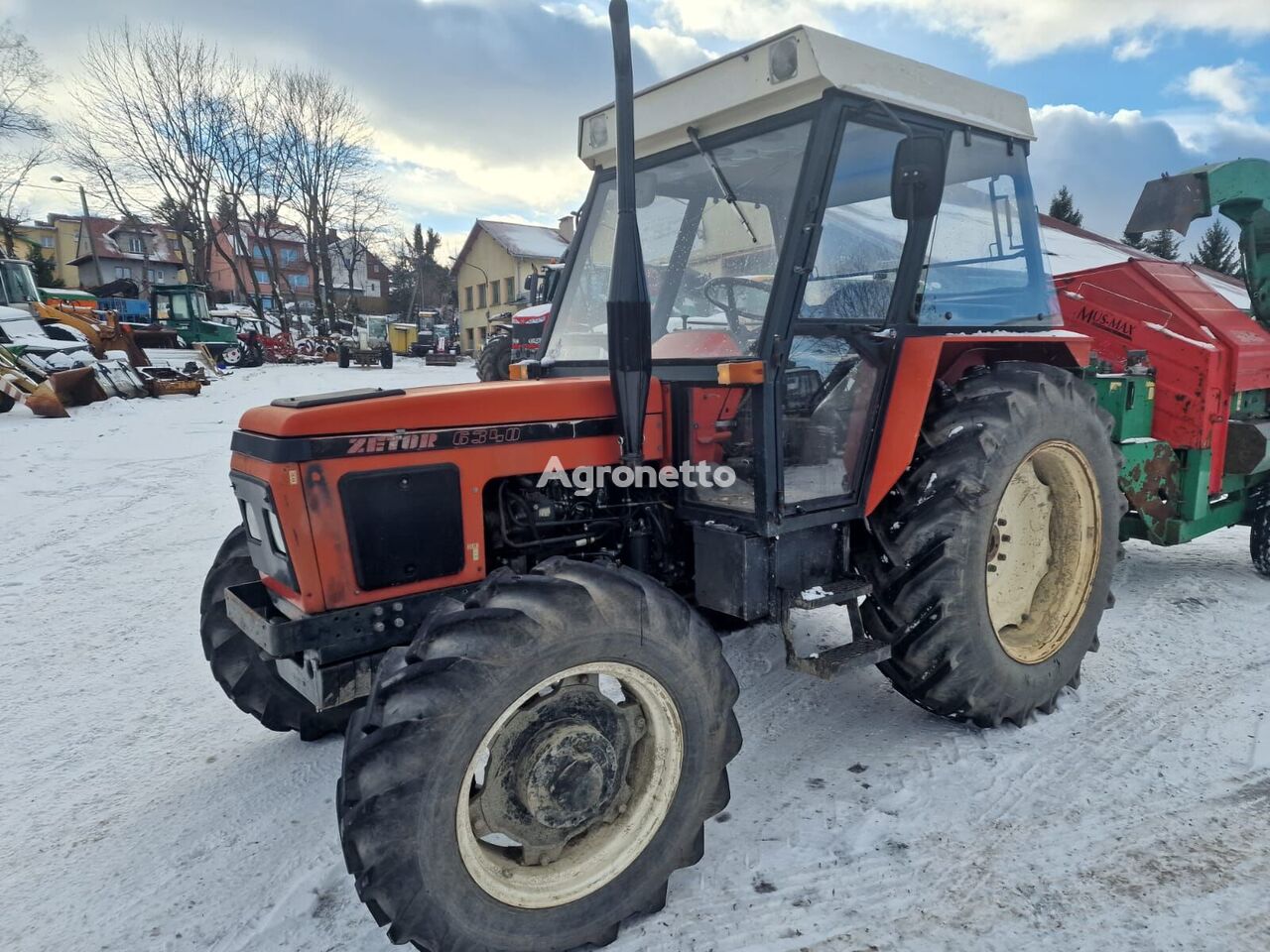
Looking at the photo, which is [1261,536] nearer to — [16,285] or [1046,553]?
[1046,553]

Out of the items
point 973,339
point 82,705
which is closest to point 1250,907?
point 973,339

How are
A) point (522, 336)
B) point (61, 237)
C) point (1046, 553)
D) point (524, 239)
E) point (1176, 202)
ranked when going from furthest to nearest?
point (61, 237), point (524, 239), point (522, 336), point (1176, 202), point (1046, 553)

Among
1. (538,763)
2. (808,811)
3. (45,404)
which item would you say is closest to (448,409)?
(538,763)

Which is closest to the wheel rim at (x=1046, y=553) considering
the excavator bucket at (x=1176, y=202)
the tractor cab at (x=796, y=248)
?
the tractor cab at (x=796, y=248)

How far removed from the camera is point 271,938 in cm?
201

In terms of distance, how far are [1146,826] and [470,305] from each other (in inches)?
1728

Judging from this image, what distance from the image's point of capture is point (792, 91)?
95.3 inches

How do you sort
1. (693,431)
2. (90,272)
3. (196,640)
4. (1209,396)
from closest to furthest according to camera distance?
(693,431), (196,640), (1209,396), (90,272)

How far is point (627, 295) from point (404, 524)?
879mm

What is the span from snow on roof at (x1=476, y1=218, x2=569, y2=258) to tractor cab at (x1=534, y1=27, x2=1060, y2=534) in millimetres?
35307

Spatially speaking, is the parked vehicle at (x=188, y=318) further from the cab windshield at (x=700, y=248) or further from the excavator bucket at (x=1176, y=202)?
the excavator bucket at (x=1176, y=202)

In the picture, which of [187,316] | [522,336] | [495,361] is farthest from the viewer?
[187,316]

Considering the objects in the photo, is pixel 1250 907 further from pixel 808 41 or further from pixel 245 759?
pixel 245 759

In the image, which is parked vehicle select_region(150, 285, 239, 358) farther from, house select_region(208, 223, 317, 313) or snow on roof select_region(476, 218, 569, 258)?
snow on roof select_region(476, 218, 569, 258)
